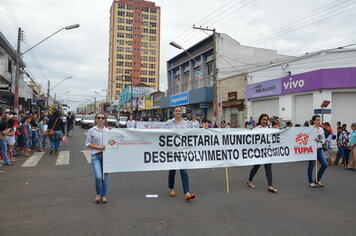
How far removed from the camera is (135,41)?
401 ft

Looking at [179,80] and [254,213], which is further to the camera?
[179,80]

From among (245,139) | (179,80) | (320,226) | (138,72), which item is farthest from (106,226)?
(138,72)

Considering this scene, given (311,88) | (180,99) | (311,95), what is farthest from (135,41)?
(311,88)

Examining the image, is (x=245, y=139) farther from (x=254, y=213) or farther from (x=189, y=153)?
(x=254, y=213)

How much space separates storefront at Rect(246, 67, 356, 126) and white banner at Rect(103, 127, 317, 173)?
7523 mm

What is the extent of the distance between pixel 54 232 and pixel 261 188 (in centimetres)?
455

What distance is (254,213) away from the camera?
466cm

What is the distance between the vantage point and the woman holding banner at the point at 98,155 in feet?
16.5

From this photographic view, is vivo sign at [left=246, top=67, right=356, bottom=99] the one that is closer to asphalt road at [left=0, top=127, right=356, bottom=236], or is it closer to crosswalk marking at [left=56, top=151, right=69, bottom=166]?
asphalt road at [left=0, top=127, right=356, bottom=236]

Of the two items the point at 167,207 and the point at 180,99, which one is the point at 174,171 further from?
the point at 180,99

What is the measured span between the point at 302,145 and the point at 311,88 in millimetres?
10795

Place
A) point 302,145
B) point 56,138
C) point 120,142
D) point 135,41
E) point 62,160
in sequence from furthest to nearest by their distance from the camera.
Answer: point 135,41 < point 56,138 < point 62,160 < point 302,145 < point 120,142

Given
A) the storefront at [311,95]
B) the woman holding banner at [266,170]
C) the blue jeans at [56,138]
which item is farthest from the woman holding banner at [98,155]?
the storefront at [311,95]

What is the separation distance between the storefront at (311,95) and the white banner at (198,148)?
7523mm
